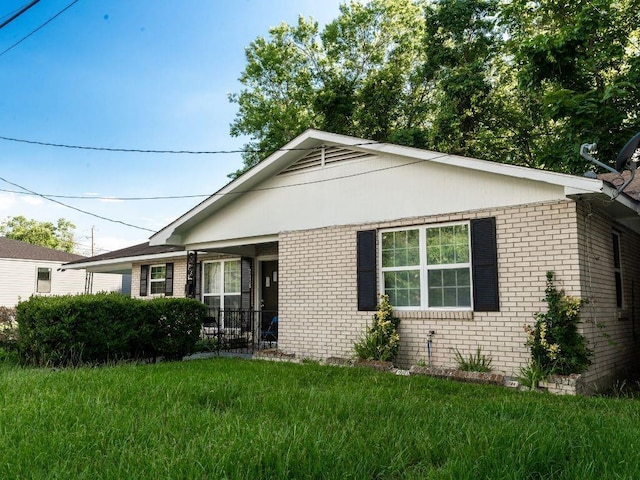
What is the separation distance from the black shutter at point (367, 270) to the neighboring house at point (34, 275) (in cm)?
2010

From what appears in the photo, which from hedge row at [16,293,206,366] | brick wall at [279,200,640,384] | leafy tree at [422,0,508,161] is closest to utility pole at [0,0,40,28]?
hedge row at [16,293,206,366]

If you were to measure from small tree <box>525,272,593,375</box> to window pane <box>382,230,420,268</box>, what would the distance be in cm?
231

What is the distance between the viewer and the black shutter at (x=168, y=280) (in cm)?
1582

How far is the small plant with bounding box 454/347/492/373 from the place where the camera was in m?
7.39

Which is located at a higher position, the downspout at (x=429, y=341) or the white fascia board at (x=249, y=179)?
the white fascia board at (x=249, y=179)

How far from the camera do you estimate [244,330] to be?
13234mm

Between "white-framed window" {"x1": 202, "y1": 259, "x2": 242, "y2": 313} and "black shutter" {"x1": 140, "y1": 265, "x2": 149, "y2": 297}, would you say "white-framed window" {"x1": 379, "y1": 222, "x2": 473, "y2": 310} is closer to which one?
"white-framed window" {"x1": 202, "y1": 259, "x2": 242, "y2": 313}

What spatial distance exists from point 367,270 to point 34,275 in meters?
24.4

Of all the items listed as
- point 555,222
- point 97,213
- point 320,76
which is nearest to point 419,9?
point 320,76

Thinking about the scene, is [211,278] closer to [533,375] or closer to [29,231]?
[533,375]

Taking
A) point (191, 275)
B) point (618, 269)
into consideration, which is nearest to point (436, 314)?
point (618, 269)

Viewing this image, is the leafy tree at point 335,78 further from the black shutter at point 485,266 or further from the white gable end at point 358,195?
the black shutter at point 485,266

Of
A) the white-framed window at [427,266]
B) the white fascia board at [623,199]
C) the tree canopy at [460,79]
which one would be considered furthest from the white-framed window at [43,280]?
the white fascia board at [623,199]

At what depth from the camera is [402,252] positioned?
859 centimetres
